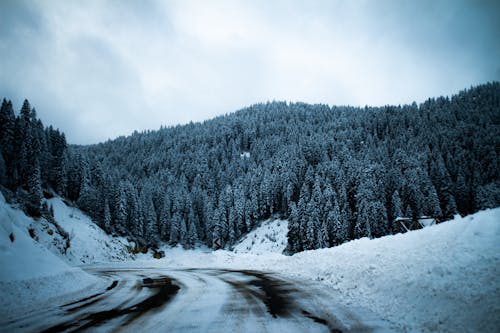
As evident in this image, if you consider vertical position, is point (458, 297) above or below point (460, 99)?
below

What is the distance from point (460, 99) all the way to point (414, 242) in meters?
190

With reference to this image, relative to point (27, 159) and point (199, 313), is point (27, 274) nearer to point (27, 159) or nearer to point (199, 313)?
point (199, 313)

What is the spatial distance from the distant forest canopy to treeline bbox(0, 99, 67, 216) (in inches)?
9.0

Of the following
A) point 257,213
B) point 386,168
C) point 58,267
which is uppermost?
point 386,168

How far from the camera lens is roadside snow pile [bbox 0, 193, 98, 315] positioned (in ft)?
33.4

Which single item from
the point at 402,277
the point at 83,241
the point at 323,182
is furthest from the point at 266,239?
the point at 402,277

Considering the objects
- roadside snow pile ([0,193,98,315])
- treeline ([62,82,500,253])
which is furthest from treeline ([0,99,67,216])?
roadside snow pile ([0,193,98,315])

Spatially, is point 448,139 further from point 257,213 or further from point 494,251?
point 494,251

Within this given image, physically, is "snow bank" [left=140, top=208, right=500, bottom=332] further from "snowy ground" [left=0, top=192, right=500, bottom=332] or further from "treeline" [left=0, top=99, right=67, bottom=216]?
"treeline" [left=0, top=99, right=67, bottom=216]

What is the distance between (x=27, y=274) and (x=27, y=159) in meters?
60.6

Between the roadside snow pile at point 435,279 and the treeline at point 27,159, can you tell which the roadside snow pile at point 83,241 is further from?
the roadside snow pile at point 435,279

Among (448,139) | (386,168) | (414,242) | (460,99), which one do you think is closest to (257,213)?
(386,168)

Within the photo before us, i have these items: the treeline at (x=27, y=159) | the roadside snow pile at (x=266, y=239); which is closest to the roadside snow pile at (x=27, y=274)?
the treeline at (x=27, y=159)

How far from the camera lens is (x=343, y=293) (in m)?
10.3
